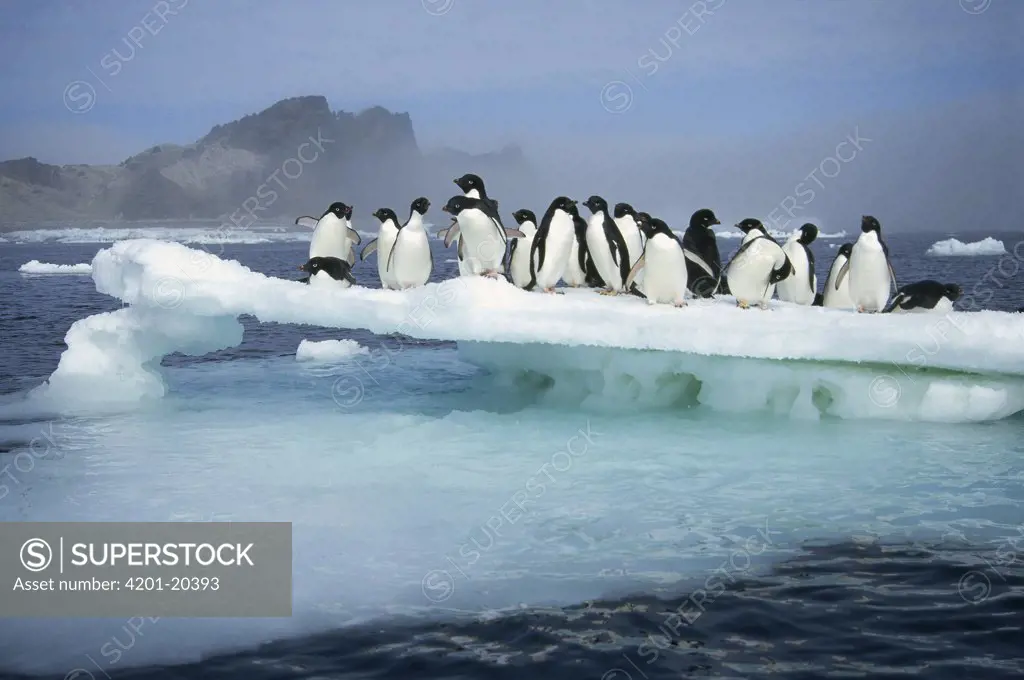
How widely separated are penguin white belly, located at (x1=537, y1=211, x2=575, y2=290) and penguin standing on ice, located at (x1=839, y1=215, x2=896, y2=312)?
2.77 m

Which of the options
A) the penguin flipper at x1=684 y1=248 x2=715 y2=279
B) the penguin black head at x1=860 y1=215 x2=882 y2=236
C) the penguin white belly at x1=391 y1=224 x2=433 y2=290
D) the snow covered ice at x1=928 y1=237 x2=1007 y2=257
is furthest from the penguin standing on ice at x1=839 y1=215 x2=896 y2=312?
the snow covered ice at x1=928 y1=237 x2=1007 y2=257

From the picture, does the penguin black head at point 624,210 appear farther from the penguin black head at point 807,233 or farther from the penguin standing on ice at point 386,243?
the penguin standing on ice at point 386,243

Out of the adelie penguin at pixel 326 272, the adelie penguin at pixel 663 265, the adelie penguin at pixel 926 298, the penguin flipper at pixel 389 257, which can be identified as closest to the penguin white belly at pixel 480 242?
the penguin flipper at pixel 389 257

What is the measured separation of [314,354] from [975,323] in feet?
28.4

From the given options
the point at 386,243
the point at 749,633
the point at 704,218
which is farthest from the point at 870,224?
the point at 749,633

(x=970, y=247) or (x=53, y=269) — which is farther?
(x=970, y=247)

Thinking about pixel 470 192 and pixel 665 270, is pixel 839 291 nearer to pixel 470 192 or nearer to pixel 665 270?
pixel 665 270

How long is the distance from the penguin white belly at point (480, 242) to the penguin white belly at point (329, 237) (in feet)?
5.66

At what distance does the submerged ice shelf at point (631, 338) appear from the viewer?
25.5 ft

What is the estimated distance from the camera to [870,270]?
9.43 metres

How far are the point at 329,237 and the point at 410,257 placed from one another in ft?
4.51

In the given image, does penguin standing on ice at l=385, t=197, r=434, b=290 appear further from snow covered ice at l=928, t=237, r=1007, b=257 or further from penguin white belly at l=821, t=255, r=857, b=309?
snow covered ice at l=928, t=237, r=1007, b=257

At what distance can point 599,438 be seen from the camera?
7.93 meters

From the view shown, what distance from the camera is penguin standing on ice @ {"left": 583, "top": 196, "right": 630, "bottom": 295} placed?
9586 mm
